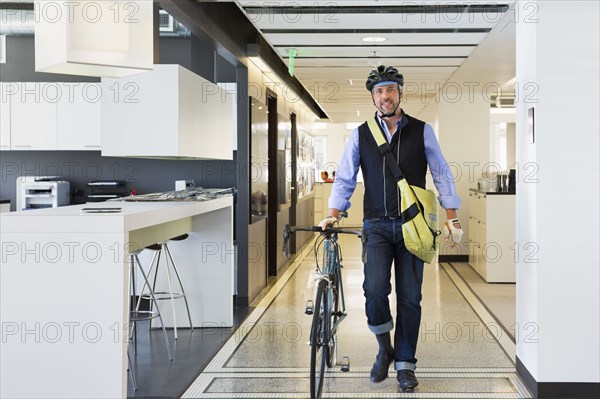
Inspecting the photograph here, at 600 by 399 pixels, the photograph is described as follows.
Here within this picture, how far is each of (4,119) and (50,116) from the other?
47cm

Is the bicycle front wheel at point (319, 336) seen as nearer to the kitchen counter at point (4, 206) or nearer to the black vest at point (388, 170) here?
the black vest at point (388, 170)

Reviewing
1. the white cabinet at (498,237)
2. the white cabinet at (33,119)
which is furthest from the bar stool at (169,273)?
the white cabinet at (498,237)

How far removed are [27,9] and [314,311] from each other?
187 inches

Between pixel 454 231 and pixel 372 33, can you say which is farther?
pixel 372 33

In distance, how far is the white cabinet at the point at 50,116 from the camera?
7.45m

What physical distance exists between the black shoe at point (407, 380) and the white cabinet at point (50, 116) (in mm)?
4531

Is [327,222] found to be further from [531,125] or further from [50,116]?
[50,116]

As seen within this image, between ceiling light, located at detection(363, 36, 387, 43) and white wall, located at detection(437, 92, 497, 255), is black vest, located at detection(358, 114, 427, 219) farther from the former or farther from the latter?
white wall, located at detection(437, 92, 497, 255)

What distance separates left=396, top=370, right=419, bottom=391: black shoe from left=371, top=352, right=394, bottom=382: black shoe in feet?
0.45

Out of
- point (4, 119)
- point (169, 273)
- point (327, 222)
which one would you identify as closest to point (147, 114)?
point (169, 273)

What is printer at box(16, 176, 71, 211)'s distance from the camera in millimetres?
7344

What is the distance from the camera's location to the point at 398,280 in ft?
13.5

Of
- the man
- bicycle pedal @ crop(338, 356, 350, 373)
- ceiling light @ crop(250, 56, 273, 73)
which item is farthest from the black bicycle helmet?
ceiling light @ crop(250, 56, 273, 73)

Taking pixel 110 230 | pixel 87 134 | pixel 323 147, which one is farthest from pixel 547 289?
pixel 323 147
